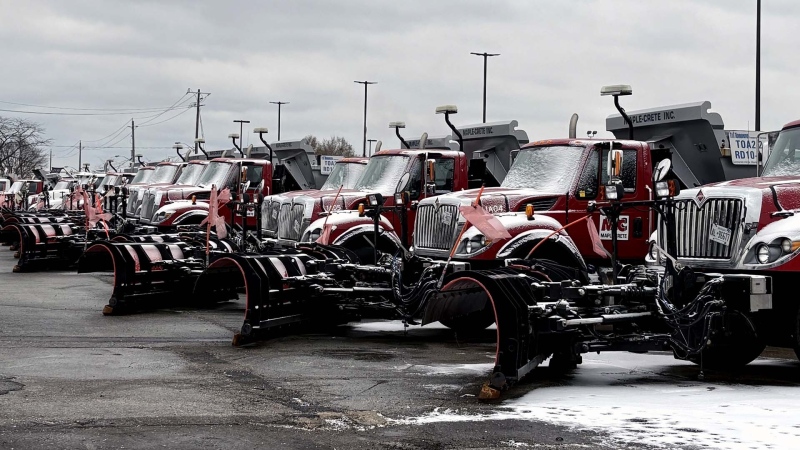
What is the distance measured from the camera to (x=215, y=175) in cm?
2531

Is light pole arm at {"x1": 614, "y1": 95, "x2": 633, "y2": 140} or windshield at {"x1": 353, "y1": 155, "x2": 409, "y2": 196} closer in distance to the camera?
light pole arm at {"x1": 614, "y1": 95, "x2": 633, "y2": 140}

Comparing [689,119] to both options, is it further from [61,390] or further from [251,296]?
[61,390]

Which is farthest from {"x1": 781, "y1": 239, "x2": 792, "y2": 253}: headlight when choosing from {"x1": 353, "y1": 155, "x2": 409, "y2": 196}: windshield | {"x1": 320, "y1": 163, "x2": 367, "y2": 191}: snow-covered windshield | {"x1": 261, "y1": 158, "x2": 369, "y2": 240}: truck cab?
{"x1": 320, "y1": 163, "x2": 367, "y2": 191}: snow-covered windshield

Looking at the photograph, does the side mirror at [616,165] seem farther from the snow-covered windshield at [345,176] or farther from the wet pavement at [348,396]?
the snow-covered windshield at [345,176]

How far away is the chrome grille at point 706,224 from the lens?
9.65 metres

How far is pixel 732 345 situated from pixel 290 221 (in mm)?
9925

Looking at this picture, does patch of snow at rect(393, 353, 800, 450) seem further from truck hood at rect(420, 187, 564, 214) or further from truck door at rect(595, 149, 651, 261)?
truck door at rect(595, 149, 651, 261)

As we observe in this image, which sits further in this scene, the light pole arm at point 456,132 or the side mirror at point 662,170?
the light pole arm at point 456,132

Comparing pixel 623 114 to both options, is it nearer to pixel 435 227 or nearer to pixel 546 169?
pixel 546 169

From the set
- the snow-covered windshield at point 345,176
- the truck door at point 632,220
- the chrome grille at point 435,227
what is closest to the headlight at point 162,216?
the snow-covered windshield at point 345,176

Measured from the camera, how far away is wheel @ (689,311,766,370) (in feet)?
30.0

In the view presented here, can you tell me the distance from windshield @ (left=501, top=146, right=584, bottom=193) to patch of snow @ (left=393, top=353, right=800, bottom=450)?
4415 mm

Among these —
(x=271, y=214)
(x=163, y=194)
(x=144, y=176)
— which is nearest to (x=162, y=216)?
(x=163, y=194)

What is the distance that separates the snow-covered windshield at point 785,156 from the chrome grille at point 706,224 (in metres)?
1.43
